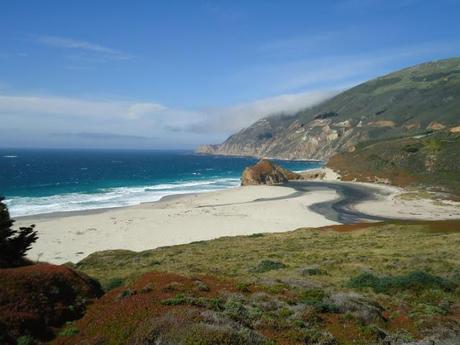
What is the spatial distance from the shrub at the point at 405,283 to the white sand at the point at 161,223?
2462 centimetres

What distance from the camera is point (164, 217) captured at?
51875 millimetres

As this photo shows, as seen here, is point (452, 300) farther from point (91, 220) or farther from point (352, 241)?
point (91, 220)

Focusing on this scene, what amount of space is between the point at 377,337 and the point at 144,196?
69820 millimetres

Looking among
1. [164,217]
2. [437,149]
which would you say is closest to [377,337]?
[164,217]

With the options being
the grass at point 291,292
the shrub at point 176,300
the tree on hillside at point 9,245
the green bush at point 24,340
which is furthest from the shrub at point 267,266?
the green bush at point 24,340

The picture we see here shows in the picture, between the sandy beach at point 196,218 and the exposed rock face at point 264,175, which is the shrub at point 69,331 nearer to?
the sandy beach at point 196,218

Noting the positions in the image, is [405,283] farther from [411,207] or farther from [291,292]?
[411,207]

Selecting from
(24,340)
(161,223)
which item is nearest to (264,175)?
(161,223)

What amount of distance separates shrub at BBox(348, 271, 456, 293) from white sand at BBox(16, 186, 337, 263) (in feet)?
80.8

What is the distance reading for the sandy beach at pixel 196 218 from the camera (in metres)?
38.8

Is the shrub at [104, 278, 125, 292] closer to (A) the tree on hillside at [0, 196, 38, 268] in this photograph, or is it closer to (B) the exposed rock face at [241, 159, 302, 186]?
(A) the tree on hillside at [0, 196, 38, 268]

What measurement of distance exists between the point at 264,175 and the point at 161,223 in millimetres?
51561

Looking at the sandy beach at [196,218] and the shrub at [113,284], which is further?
the sandy beach at [196,218]

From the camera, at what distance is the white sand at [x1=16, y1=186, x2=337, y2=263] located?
37906mm
